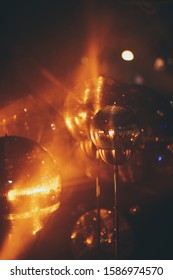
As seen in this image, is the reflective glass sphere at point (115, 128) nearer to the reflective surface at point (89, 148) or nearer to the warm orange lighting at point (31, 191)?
the warm orange lighting at point (31, 191)

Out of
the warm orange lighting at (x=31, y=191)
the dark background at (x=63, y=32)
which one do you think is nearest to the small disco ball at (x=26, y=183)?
the warm orange lighting at (x=31, y=191)

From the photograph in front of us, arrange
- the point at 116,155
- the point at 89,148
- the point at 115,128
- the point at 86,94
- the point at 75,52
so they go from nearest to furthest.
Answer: the point at 115,128 < the point at 116,155 < the point at 86,94 < the point at 89,148 < the point at 75,52

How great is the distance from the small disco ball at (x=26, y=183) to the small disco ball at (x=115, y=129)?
9.1 inches

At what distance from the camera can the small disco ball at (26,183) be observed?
103 cm

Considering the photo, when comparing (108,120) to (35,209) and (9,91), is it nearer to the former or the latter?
(35,209)

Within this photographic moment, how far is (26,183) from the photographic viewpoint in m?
1.03

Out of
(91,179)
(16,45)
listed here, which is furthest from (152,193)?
(16,45)

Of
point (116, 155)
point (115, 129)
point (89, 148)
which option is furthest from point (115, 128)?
point (89, 148)

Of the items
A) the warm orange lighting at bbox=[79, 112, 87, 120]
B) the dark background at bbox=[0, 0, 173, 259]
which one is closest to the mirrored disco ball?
the dark background at bbox=[0, 0, 173, 259]

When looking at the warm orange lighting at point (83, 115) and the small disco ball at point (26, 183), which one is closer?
the small disco ball at point (26, 183)

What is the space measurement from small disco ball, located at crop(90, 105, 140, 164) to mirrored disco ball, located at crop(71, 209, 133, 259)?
2.83 ft

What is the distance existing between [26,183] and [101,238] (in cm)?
109

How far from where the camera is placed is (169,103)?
1925 mm

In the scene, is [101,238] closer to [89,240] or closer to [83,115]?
[89,240]
